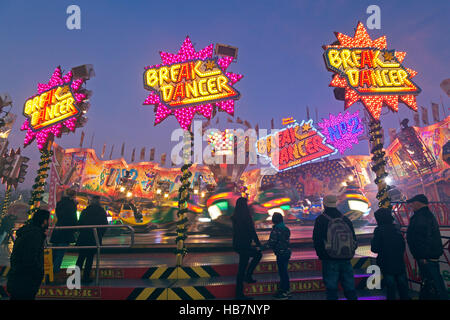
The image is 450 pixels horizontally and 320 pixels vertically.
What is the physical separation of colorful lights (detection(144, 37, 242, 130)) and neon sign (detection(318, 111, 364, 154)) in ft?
81.6

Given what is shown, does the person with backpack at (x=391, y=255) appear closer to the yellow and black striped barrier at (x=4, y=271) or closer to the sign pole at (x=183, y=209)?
the sign pole at (x=183, y=209)

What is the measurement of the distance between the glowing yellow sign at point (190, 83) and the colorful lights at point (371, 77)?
3.71m

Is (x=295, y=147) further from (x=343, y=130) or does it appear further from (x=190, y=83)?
(x=190, y=83)

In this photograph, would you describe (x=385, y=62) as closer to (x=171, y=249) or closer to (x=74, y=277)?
(x=171, y=249)

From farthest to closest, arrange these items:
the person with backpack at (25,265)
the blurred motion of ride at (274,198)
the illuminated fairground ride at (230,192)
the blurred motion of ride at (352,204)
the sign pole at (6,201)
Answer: the blurred motion of ride at (352,204)
the sign pole at (6,201)
the blurred motion of ride at (274,198)
the illuminated fairground ride at (230,192)
the person with backpack at (25,265)

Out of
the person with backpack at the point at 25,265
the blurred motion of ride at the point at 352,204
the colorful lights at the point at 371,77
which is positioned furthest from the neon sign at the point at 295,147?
the person with backpack at the point at 25,265

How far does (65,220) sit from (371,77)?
1011cm

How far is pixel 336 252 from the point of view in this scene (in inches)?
151

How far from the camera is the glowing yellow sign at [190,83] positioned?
297 inches

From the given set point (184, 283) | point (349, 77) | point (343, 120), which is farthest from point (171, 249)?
point (343, 120)

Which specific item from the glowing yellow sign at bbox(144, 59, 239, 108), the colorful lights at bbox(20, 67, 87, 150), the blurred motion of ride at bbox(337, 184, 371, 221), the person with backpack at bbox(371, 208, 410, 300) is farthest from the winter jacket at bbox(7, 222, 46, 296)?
the blurred motion of ride at bbox(337, 184, 371, 221)

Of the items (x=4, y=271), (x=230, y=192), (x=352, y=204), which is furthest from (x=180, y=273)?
(x=352, y=204)

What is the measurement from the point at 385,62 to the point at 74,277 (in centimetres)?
1120
